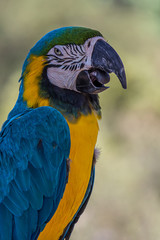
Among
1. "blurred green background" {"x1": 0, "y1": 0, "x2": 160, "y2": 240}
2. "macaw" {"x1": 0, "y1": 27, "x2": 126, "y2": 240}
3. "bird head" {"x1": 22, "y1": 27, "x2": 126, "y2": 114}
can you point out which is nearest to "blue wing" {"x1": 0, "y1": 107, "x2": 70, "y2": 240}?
"macaw" {"x1": 0, "y1": 27, "x2": 126, "y2": 240}

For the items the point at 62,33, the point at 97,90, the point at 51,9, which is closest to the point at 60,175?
the point at 97,90

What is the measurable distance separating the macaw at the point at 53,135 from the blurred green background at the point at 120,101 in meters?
2.82

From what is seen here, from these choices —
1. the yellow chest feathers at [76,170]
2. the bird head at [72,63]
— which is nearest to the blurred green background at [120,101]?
the yellow chest feathers at [76,170]

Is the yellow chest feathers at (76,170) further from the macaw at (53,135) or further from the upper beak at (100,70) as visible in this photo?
the upper beak at (100,70)

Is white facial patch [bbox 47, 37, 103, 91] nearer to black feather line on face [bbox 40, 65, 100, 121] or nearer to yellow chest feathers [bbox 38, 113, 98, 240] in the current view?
black feather line on face [bbox 40, 65, 100, 121]

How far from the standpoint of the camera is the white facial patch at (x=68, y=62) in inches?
93.7

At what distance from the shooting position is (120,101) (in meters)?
6.12

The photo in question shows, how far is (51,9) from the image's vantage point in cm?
688

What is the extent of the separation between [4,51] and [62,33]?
14.7 ft

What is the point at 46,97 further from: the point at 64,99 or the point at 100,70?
the point at 100,70

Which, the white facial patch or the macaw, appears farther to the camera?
the white facial patch

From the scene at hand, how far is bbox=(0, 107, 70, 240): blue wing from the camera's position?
7.25ft

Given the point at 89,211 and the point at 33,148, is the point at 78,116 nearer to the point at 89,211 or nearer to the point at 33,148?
the point at 33,148

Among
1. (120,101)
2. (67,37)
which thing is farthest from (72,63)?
(120,101)
